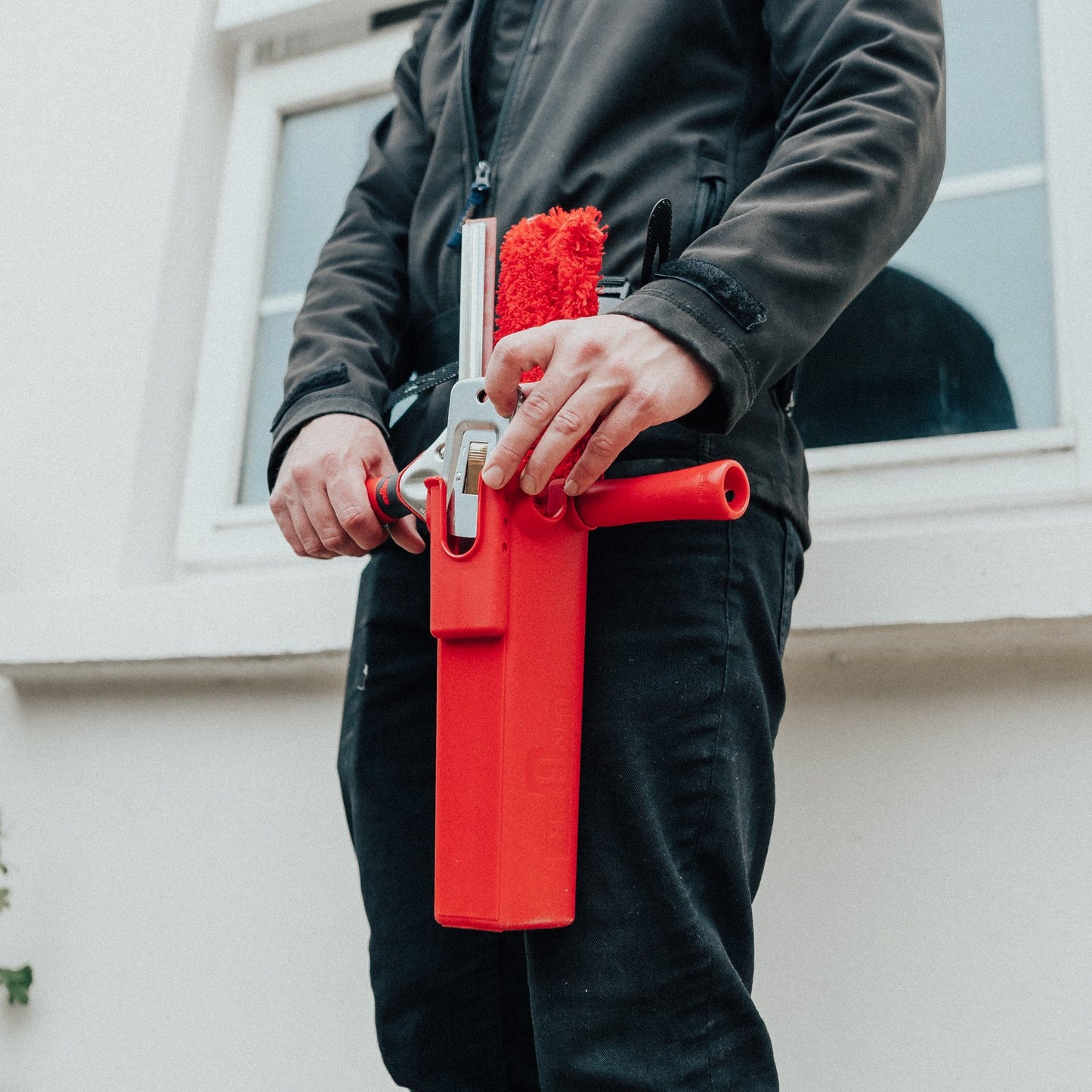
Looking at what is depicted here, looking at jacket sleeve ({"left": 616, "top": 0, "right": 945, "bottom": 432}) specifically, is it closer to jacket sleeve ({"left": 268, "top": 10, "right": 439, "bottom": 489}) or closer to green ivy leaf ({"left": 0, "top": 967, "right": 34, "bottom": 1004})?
jacket sleeve ({"left": 268, "top": 10, "right": 439, "bottom": 489})

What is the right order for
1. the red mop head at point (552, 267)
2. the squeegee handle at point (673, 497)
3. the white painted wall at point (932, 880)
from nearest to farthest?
the squeegee handle at point (673, 497), the red mop head at point (552, 267), the white painted wall at point (932, 880)

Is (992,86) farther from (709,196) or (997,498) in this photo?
(709,196)

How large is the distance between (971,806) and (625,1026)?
507 millimetres

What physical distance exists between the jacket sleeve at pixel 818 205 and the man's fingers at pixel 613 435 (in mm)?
50

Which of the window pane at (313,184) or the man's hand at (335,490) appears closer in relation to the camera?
the man's hand at (335,490)

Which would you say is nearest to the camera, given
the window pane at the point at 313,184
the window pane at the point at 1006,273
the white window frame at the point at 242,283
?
the window pane at the point at 1006,273

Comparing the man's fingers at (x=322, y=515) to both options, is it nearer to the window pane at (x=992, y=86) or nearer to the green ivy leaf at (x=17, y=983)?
the window pane at (x=992, y=86)

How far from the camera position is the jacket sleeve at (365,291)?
0.85 m

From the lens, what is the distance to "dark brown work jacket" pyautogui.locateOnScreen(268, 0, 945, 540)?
24.8 inches

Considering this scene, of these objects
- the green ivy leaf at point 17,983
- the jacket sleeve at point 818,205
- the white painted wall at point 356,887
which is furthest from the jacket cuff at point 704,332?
the green ivy leaf at point 17,983

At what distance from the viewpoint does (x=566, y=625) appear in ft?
2.14

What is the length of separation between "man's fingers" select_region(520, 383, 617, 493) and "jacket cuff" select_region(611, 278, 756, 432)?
57mm

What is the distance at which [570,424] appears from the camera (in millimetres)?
583

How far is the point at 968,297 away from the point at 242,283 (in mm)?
1123
